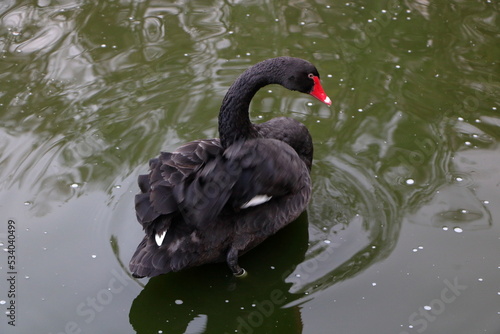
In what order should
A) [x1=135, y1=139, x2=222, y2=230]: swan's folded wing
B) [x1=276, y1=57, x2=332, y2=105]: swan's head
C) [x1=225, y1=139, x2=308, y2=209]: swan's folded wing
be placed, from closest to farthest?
[x1=135, y1=139, x2=222, y2=230]: swan's folded wing, [x1=225, y1=139, x2=308, y2=209]: swan's folded wing, [x1=276, y1=57, x2=332, y2=105]: swan's head

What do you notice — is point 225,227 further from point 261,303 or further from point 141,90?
point 141,90

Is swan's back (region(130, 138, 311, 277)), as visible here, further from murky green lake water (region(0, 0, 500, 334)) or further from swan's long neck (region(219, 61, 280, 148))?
murky green lake water (region(0, 0, 500, 334))

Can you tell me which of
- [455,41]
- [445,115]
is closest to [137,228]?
[445,115]

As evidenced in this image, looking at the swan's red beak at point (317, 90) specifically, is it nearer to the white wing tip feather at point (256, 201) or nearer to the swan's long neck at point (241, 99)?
the swan's long neck at point (241, 99)

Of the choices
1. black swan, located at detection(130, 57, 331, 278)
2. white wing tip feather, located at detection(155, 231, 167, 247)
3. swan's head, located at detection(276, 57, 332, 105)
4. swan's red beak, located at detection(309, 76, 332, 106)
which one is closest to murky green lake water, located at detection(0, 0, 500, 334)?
black swan, located at detection(130, 57, 331, 278)

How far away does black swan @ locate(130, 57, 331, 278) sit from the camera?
3.24 metres

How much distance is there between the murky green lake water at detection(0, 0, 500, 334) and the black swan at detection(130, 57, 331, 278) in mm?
221

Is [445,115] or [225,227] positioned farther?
[445,115]

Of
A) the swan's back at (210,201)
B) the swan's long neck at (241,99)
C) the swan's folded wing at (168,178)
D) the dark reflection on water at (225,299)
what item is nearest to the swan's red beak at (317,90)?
the swan's long neck at (241,99)

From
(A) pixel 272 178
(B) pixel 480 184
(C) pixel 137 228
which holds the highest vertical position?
(A) pixel 272 178

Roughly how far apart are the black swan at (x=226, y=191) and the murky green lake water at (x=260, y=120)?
22 cm

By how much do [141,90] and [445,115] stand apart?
210cm

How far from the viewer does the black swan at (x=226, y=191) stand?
3238 millimetres

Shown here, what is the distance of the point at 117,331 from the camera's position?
10.6ft
